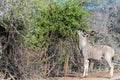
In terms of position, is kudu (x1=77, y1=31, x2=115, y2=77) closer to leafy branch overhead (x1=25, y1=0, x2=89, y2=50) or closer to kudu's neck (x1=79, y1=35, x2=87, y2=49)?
kudu's neck (x1=79, y1=35, x2=87, y2=49)

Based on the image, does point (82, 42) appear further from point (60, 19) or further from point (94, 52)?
point (60, 19)

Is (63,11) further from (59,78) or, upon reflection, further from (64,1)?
(59,78)

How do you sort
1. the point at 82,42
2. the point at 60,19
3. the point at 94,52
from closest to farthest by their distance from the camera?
the point at 60,19 → the point at 82,42 → the point at 94,52

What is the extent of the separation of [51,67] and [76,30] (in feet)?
7.56

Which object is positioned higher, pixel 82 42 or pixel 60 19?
pixel 60 19

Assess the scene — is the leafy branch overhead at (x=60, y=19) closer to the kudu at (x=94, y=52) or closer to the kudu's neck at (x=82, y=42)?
the kudu's neck at (x=82, y=42)

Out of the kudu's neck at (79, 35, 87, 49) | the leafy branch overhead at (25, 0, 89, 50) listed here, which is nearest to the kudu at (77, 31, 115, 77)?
the kudu's neck at (79, 35, 87, 49)

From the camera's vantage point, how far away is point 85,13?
52.6 ft

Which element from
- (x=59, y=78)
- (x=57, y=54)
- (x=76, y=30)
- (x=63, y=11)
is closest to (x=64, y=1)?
(x=63, y=11)

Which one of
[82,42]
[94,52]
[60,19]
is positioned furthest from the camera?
[94,52]

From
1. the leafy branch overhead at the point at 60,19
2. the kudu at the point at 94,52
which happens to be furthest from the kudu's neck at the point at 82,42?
the leafy branch overhead at the point at 60,19

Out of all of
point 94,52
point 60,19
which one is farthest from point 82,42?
point 60,19

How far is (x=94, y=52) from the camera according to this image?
56.5 feet

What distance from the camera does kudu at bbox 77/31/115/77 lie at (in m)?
17.0
